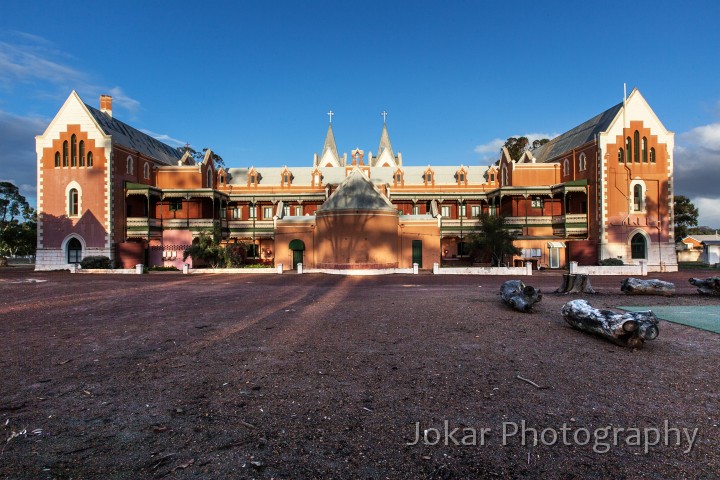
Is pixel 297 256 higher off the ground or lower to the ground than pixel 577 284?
higher

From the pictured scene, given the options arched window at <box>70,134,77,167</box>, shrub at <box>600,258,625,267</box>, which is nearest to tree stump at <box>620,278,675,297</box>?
shrub at <box>600,258,625,267</box>

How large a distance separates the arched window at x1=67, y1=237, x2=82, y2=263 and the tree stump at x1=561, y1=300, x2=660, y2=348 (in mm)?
41471

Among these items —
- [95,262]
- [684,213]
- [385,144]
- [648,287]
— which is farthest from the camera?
[385,144]

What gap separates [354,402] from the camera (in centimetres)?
478

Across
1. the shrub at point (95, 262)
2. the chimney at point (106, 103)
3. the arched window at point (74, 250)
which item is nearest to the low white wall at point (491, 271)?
the shrub at point (95, 262)

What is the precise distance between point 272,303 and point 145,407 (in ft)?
29.2

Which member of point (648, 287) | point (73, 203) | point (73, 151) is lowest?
point (648, 287)

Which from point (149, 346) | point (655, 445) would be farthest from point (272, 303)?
point (655, 445)

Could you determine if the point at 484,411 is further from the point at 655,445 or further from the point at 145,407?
the point at 145,407

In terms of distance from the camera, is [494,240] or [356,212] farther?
[494,240]

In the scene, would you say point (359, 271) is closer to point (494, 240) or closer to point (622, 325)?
point (494, 240)

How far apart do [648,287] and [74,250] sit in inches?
1693

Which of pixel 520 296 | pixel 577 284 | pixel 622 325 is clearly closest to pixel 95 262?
pixel 520 296

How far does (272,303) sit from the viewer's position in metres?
13.5
